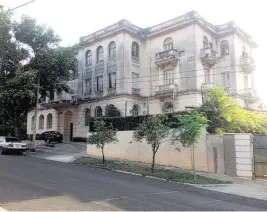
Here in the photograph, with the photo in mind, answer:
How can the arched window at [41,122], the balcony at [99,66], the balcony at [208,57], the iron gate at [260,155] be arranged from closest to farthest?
1. the iron gate at [260,155]
2. the balcony at [208,57]
3. the balcony at [99,66]
4. the arched window at [41,122]

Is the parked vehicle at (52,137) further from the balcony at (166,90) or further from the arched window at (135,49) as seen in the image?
the arched window at (135,49)

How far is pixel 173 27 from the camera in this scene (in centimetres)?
3603

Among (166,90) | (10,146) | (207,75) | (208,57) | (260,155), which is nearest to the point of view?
(260,155)

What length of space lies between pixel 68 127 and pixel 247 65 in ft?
71.2

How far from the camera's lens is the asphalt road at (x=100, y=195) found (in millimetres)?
9766

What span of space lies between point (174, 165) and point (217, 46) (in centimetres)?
2040

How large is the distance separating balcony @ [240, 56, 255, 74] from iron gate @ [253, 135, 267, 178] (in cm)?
2095

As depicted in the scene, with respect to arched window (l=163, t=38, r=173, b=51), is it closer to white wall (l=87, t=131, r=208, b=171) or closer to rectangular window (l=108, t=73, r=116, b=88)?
rectangular window (l=108, t=73, r=116, b=88)

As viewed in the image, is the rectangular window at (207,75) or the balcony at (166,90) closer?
the balcony at (166,90)

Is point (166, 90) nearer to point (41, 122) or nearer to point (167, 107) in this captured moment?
point (167, 107)

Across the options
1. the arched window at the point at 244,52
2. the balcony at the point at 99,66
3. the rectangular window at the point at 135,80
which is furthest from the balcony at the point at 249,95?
the balcony at the point at 99,66

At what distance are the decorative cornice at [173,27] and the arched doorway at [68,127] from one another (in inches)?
365

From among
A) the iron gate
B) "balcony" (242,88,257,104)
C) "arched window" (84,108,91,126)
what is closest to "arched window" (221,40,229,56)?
"balcony" (242,88,257,104)

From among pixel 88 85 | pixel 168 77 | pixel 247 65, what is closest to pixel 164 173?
pixel 168 77
